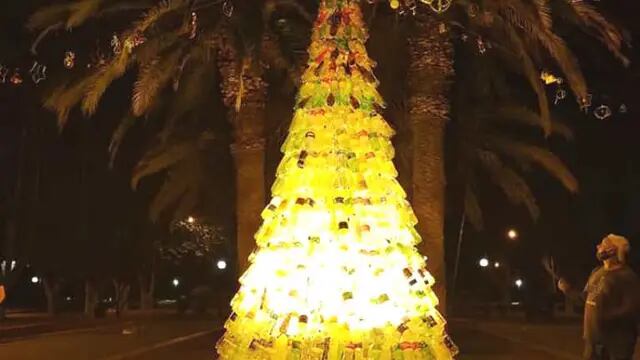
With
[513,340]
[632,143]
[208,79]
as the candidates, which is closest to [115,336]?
[513,340]

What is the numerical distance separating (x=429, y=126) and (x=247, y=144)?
8.84ft

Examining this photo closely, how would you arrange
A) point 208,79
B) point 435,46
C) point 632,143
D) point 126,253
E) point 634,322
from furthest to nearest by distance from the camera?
1. point 126,253
2. point 632,143
3. point 208,79
4. point 435,46
5. point 634,322

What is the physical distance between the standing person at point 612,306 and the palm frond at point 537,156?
10.2 meters

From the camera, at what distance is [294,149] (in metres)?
9.73

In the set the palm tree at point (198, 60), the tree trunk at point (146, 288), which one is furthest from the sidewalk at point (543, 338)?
the tree trunk at point (146, 288)

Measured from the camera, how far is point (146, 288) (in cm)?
5422

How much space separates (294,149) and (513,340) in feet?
62.1

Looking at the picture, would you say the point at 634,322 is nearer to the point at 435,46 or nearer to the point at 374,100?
the point at 374,100

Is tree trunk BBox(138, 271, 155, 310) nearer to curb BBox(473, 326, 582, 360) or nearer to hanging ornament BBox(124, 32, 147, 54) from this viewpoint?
curb BBox(473, 326, 582, 360)

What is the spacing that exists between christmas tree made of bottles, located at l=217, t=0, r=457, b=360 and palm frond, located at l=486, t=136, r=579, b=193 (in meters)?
9.86

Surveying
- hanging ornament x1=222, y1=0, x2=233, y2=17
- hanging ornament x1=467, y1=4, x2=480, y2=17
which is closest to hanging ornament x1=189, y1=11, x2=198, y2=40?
hanging ornament x1=222, y1=0, x2=233, y2=17

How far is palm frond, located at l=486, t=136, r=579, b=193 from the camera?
18.9m

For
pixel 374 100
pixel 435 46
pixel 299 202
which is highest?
pixel 435 46

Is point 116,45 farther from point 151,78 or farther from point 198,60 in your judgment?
point 198,60
